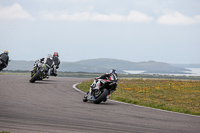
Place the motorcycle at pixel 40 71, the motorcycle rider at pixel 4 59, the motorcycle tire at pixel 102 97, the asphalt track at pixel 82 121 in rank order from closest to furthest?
the asphalt track at pixel 82 121
the motorcycle tire at pixel 102 97
the motorcycle at pixel 40 71
the motorcycle rider at pixel 4 59

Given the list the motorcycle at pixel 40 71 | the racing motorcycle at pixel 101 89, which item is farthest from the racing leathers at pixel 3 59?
the racing motorcycle at pixel 101 89

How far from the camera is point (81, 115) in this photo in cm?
1159

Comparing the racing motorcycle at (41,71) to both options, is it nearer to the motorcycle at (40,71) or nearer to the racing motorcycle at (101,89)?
the motorcycle at (40,71)

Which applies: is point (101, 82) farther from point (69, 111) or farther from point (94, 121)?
point (94, 121)

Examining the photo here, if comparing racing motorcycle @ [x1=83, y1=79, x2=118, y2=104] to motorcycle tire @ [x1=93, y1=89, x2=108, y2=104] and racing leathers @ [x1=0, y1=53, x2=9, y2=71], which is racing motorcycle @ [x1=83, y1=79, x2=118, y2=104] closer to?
motorcycle tire @ [x1=93, y1=89, x2=108, y2=104]

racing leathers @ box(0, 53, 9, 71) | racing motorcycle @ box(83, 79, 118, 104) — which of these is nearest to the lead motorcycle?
Result: racing leathers @ box(0, 53, 9, 71)

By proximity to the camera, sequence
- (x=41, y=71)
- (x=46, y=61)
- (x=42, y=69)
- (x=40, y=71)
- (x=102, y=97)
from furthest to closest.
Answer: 1. (x=46, y=61)
2. (x=42, y=69)
3. (x=41, y=71)
4. (x=40, y=71)
5. (x=102, y=97)

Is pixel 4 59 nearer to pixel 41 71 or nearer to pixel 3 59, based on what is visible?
pixel 3 59

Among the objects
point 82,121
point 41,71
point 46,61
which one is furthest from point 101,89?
point 46,61

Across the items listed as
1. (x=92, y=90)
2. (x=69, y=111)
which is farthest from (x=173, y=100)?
(x=69, y=111)

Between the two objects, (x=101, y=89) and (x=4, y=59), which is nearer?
(x=101, y=89)

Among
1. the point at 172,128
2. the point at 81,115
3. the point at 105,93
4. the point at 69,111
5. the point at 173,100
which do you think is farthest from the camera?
the point at 173,100

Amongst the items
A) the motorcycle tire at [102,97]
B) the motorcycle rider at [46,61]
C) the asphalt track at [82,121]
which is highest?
the motorcycle rider at [46,61]

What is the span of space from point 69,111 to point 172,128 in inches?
137
